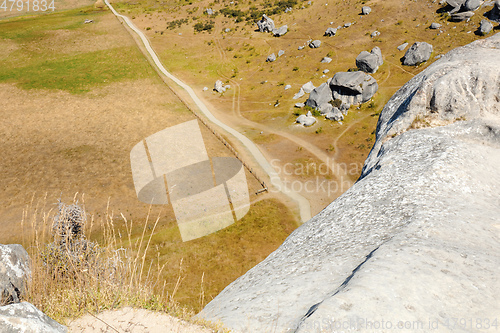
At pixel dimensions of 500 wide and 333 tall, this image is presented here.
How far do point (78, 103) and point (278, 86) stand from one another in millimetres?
28444

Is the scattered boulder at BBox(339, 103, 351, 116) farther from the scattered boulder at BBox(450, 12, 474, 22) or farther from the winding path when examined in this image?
the scattered boulder at BBox(450, 12, 474, 22)

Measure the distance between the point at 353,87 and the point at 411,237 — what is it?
3338 centimetres

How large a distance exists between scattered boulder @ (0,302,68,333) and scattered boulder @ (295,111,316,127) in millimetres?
35153

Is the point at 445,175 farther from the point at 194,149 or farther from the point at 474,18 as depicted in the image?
the point at 474,18

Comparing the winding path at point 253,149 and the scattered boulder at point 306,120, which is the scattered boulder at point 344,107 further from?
the winding path at point 253,149

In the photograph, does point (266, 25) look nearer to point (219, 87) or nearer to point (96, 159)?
point (219, 87)

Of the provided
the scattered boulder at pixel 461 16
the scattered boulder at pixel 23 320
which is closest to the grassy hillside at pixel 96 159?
the scattered boulder at pixel 23 320

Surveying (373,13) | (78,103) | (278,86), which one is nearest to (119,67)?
(78,103)

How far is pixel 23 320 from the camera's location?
537 cm

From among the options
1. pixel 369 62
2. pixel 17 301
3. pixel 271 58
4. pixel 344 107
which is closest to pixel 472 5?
pixel 369 62

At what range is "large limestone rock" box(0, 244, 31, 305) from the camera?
23.9 ft

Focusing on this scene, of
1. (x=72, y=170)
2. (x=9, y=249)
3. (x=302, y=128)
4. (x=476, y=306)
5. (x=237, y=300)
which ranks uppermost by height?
(x=9, y=249)

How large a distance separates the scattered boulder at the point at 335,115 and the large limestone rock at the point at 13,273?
1391 inches

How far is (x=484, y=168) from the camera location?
13008 millimetres
